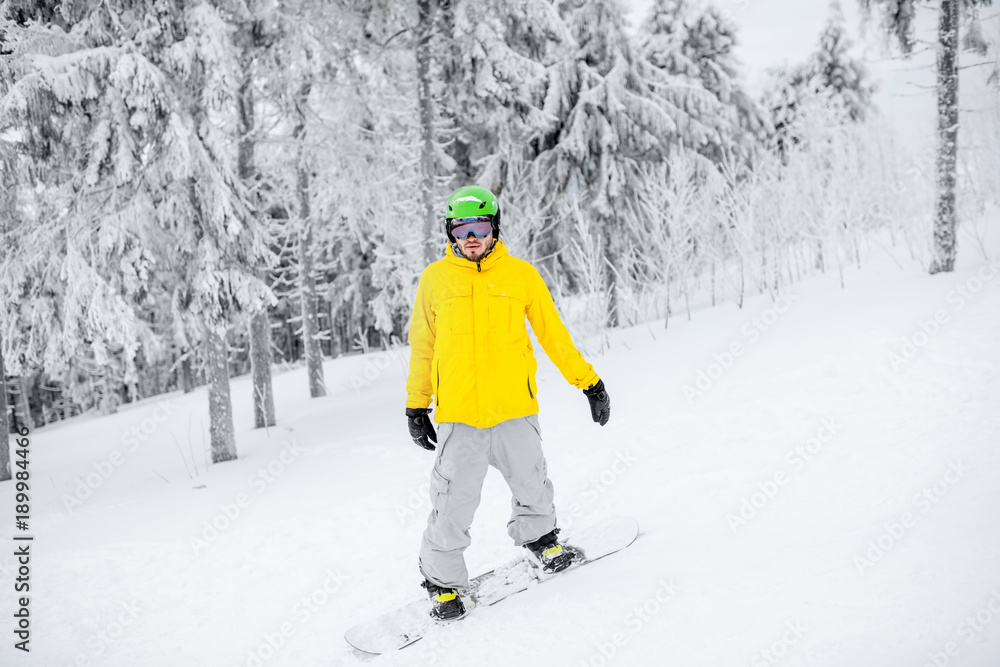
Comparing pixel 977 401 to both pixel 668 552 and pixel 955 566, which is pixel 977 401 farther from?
pixel 668 552

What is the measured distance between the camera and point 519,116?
11.3 metres

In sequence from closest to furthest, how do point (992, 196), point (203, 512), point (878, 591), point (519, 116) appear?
1. point (878, 591)
2. point (203, 512)
3. point (519, 116)
4. point (992, 196)

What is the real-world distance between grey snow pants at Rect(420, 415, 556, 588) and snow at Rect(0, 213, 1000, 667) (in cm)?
39

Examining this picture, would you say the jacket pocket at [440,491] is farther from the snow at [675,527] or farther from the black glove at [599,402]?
the black glove at [599,402]

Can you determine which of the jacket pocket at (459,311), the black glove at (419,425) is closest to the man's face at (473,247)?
the jacket pocket at (459,311)

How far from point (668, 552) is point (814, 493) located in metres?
1.25

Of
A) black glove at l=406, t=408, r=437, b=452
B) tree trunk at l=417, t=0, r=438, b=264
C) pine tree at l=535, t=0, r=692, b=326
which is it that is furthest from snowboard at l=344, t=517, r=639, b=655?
pine tree at l=535, t=0, r=692, b=326

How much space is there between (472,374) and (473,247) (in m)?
0.73

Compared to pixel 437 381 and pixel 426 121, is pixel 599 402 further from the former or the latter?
pixel 426 121

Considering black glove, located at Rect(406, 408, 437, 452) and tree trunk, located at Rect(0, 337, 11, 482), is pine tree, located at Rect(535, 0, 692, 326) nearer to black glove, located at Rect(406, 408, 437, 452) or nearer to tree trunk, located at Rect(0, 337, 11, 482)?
black glove, located at Rect(406, 408, 437, 452)

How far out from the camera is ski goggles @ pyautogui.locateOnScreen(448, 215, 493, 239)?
3074mm

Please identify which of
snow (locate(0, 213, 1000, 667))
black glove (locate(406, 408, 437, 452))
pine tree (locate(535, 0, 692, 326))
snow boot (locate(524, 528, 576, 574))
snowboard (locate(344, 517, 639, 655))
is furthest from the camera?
pine tree (locate(535, 0, 692, 326))

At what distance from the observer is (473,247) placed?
10.2ft

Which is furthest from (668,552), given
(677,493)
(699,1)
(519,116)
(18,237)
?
(699,1)
